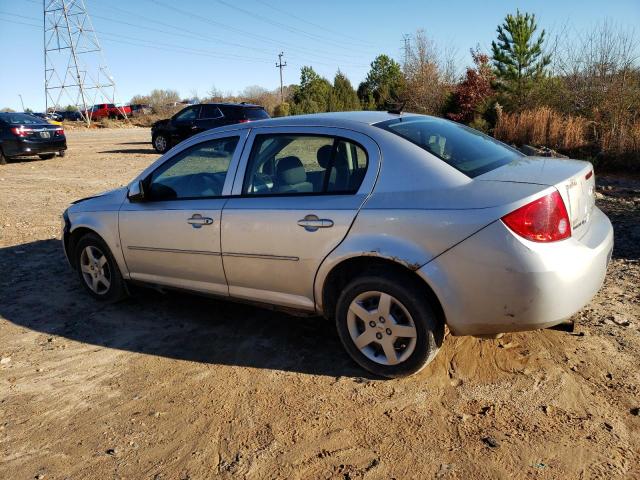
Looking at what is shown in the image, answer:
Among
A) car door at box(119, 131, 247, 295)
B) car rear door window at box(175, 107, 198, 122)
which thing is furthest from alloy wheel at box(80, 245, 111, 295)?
car rear door window at box(175, 107, 198, 122)

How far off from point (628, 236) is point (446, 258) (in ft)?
13.8

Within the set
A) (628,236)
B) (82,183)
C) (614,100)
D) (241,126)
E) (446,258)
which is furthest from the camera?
(614,100)

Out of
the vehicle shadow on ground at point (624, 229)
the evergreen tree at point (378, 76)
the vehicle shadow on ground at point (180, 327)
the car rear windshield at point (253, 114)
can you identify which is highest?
the evergreen tree at point (378, 76)

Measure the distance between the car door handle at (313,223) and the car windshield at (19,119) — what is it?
50.6ft

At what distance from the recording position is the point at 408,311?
315 centimetres

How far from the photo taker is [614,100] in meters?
15.3

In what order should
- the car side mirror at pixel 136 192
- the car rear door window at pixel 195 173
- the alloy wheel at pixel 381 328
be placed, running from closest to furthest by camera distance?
the alloy wheel at pixel 381 328, the car rear door window at pixel 195 173, the car side mirror at pixel 136 192

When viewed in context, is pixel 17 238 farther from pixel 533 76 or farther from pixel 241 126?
pixel 533 76

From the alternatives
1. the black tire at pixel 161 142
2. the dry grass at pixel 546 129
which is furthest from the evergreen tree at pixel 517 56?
the black tire at pixel 161 142

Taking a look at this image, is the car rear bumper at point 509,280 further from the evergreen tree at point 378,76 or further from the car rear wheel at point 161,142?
the evergreen tree at point 378,76

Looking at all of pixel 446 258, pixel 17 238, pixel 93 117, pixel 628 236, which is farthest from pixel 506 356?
pixel 93 117

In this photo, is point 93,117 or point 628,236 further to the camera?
point 93,117

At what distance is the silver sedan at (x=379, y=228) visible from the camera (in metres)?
2.87

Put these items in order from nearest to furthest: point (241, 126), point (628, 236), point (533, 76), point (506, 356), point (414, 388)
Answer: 1. point (414, 388)
2. point (506, 356)
3. point (241, 126)
4. point (628, 236)
5. point (533, 76)
